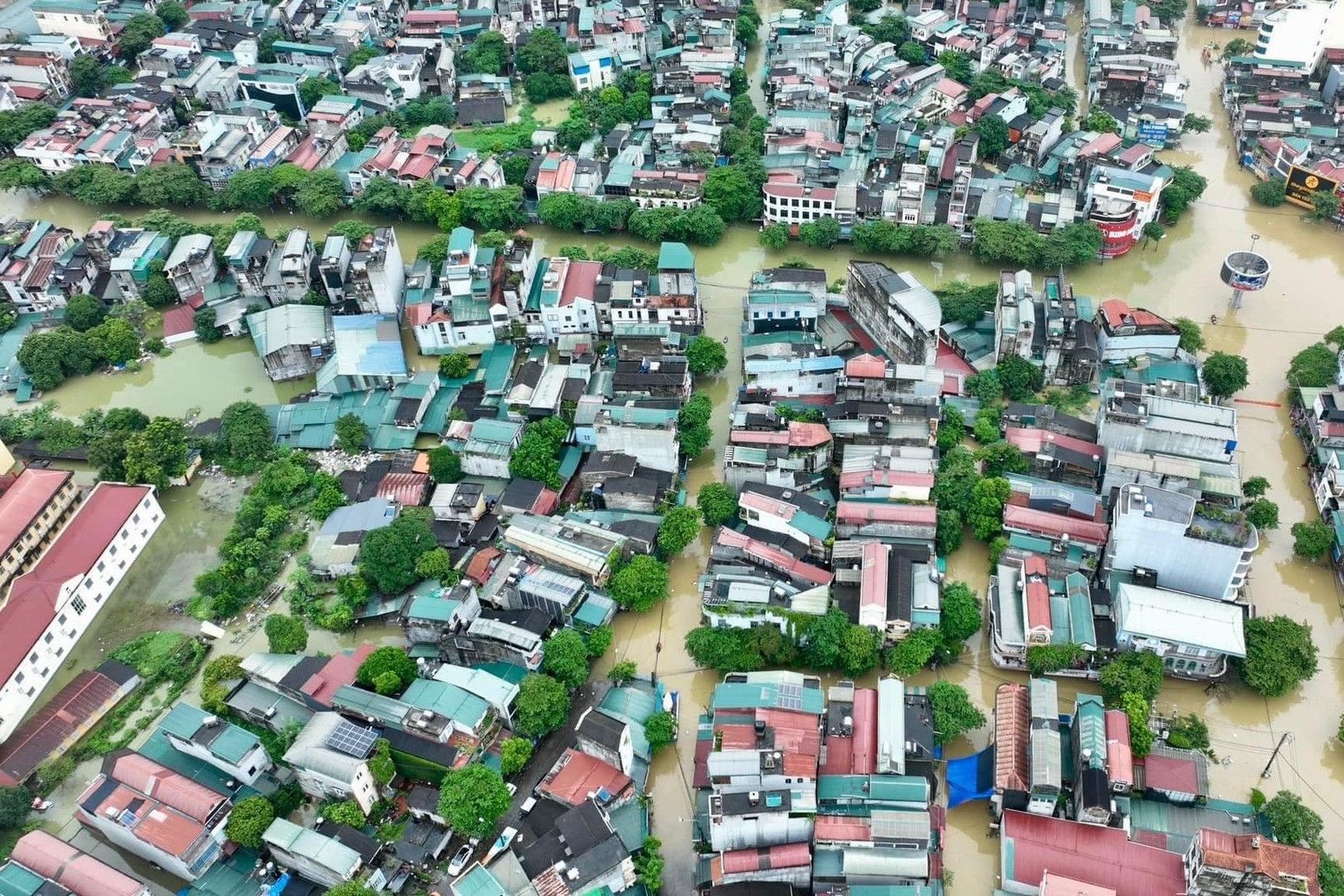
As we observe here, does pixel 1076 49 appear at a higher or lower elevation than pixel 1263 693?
higher

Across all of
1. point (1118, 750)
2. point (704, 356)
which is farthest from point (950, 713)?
point (704, 356)

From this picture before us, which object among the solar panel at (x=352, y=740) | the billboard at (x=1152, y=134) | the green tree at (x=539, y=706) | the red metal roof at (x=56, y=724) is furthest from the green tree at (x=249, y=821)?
the billboard at (x=1152, y=134)

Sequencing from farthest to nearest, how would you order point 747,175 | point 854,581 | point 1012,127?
1. point 1012,127
2. point 747,175
3. point 854,581

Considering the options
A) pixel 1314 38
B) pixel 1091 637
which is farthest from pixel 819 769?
pixel 1314 38

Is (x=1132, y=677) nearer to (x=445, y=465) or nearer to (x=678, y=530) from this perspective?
(x=678, y=530)

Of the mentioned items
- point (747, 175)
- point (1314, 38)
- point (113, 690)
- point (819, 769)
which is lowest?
point (113, 690)

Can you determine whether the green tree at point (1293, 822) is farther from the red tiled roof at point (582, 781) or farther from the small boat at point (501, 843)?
the small boat at point (501, 843)

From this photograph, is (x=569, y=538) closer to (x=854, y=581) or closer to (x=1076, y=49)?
(x=854, y=581)

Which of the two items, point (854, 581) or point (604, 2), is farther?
point (604, 2)
